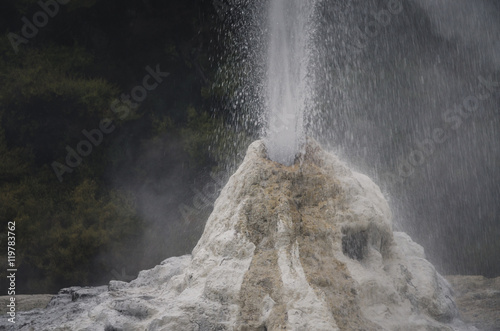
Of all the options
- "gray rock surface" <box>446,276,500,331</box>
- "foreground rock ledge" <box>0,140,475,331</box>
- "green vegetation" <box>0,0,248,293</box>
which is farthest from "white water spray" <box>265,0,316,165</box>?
"green vegetation" <box>0,0,248,293</box>

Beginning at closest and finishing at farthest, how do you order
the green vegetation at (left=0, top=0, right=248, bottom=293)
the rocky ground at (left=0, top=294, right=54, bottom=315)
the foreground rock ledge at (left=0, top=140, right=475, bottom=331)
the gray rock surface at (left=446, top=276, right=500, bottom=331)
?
the foreground rock ledge at (left=0, top=140, right=475, bottom=331) → the gray rock surface at (left=446, top=276, right=500, bottom=331) → the rocky ground at (left=0, top=294, right=54, bottom=315) → the green vegetation at (left=0, top=0, right=248, bottom=293)

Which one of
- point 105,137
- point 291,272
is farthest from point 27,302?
point 291,272

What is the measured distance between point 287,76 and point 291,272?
78.5 inches

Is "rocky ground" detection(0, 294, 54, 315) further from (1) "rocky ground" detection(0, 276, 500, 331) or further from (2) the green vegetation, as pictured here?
(2) the green vegetation

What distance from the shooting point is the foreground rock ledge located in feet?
10.0

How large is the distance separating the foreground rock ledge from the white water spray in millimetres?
143

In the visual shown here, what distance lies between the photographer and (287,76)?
4488 mm

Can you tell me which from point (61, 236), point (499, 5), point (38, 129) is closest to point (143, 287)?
point (61, 236)

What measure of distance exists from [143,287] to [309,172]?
1.84 metres

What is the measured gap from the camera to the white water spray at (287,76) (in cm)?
409

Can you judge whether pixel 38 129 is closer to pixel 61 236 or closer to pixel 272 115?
pixel 61 236

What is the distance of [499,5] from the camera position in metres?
9.08

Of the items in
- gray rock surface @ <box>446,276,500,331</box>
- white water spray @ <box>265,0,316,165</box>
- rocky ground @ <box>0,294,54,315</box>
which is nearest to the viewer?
white water spray @ <box>265,0,316,165</box>

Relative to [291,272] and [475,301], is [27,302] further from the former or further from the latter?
[475,301]
